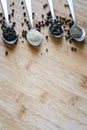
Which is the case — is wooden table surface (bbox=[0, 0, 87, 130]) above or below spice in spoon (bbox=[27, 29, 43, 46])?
below

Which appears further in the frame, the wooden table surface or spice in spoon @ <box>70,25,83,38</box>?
spice in spoon @ <box>70,25,83,38</box>

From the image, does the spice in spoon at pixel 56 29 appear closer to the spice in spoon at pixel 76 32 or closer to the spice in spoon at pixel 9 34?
the spice in spoon at pixel 76 32

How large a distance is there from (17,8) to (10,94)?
0.48 metres

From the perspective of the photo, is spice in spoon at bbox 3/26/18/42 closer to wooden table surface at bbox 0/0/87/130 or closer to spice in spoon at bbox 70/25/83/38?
wooden table surface at bbox 0/0/87/130

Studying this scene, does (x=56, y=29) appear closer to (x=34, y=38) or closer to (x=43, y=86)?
(x=34, y=38)

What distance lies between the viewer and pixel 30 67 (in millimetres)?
1326

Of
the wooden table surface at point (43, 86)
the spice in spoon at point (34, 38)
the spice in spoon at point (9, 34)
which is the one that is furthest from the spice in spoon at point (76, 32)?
the spice in spoon at point (9, 34)

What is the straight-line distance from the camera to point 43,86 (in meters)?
1.28

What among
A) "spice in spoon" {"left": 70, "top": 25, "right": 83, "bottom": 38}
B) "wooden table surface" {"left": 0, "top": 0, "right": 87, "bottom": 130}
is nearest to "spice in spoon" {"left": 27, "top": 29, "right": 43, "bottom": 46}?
"wooden table surface" {"left": 0, "top": 0, "right": 87, "bottom": 130}

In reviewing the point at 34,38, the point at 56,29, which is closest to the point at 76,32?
the point at 56,29

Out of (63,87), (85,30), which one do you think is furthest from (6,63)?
(85,30)

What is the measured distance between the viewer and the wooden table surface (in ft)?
3.94

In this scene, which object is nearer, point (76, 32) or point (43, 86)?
point (43, 86)

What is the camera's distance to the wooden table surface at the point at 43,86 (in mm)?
1201
